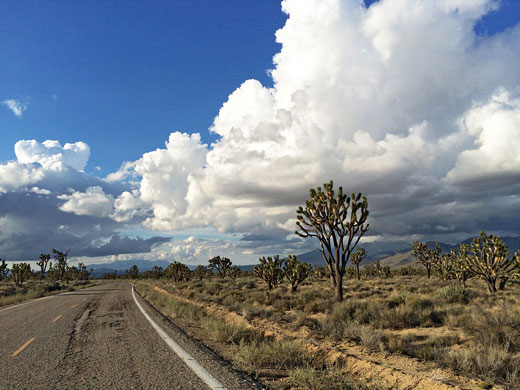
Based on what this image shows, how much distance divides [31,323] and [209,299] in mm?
9837

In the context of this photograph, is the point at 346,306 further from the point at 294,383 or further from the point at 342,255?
the point at 294,383

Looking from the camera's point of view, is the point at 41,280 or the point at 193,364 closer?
the point at 193,364

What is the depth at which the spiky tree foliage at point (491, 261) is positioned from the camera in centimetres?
2378

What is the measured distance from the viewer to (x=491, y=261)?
24312 millimetres

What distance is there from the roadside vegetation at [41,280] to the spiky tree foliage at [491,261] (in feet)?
110

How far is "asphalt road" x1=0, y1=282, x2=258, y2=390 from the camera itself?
577 centimetres

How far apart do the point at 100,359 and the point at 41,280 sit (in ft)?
282

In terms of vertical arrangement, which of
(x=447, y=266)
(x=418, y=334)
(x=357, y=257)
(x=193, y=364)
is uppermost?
(x=193, y=364)

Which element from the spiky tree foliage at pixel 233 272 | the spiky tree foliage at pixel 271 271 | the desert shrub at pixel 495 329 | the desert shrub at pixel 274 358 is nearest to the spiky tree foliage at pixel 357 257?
the spiky tree foliage at pixel 233 272

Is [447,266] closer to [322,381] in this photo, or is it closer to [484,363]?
[484,363]

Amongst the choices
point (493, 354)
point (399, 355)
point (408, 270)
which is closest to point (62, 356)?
point (399, 355)

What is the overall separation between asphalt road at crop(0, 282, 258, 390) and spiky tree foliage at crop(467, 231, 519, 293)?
23.1m

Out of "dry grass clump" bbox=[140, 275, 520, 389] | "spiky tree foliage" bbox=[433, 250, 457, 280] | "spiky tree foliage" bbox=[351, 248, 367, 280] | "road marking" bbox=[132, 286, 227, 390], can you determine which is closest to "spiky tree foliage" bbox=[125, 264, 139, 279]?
"spiky tree foliage" bbox=[351, 248, 367, 280]

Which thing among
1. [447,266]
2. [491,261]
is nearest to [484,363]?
[491,261]
